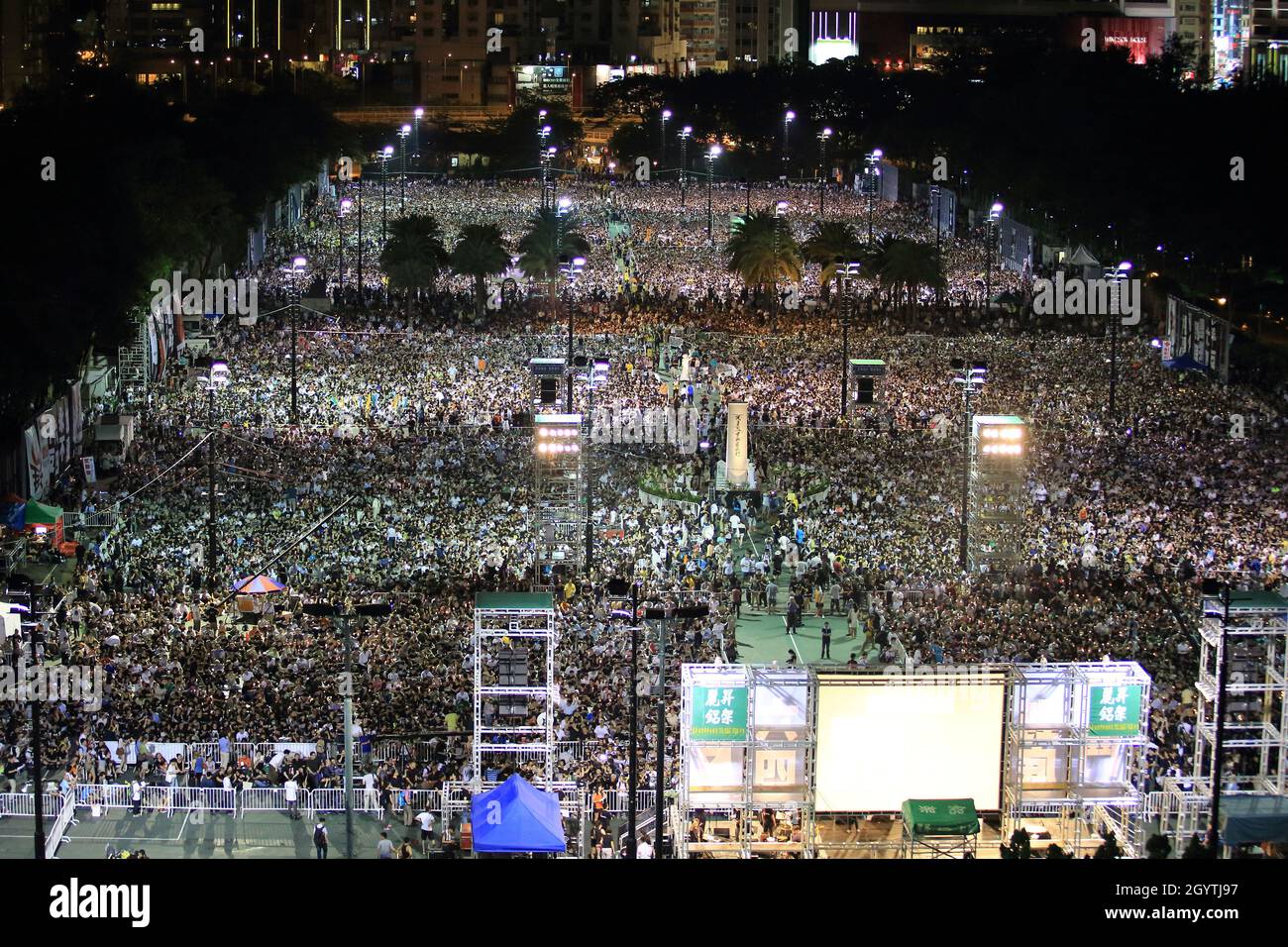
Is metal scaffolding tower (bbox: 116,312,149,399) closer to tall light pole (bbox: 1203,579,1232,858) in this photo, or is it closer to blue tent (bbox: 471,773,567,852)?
blue tent (bbox: 471,773,567,852)

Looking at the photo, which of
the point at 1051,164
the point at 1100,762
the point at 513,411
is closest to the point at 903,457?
the point at 513,411

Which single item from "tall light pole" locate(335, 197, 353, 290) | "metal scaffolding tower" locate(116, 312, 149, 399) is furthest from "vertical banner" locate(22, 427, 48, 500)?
"tall light pole" locate(335, 197, 353, 290)

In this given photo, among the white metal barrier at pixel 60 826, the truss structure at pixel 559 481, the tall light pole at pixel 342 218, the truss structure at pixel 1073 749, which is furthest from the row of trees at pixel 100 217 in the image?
the truss structure at pixel 1073 749

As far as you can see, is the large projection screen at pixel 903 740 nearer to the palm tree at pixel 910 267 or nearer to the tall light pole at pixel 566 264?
the tall light pole at pixel 566 264

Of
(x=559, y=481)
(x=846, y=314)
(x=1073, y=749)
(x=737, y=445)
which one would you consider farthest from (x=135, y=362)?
(x=1073, y=749)

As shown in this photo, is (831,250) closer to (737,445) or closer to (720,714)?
(737,445)
